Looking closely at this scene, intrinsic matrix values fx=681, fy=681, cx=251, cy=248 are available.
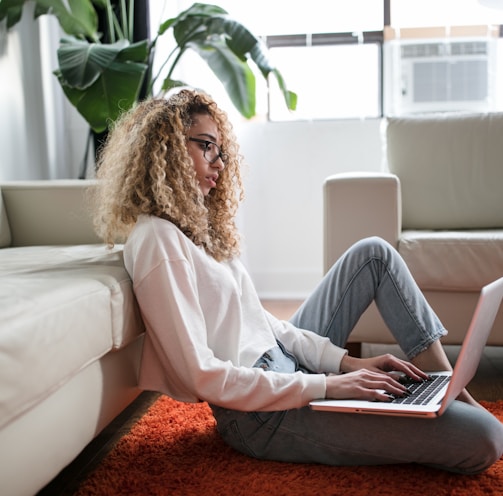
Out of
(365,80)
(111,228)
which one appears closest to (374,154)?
(365,80)

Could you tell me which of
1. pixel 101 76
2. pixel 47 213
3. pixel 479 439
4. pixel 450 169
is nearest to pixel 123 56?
pixel 101 76

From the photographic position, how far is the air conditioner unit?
3.38 meters

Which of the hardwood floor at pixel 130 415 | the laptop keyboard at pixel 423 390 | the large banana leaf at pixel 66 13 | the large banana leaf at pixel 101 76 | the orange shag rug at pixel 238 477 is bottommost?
the hardwood floor at pixel 130 415

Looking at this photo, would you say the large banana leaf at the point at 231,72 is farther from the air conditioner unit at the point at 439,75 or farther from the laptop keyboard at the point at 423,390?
the laptop keyboard at the point at 423,390

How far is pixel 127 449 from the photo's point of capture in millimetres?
1415

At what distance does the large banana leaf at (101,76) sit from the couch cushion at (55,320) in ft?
3.97

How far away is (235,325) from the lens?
1.26 metres

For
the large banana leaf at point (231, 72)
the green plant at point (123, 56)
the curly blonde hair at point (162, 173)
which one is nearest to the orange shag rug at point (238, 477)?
the curly blonde hair at point (162, 173)

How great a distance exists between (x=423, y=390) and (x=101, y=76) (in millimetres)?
1870

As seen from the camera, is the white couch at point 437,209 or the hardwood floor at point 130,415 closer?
the hardwood floor at point 130,415

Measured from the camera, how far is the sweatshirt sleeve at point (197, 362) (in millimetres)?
1143

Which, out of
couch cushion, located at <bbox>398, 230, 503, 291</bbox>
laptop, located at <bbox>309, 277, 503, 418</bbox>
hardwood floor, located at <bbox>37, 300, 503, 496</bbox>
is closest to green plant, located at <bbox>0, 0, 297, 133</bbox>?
couch cushion, located at <bbox>398, 230, 503, 291</bbox>

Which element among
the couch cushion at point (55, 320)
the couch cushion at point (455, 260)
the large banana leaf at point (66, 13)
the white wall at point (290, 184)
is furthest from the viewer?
the white wall at point (290, 184)

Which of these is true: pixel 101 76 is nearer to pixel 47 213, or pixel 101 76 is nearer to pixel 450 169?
pixel 47 213
